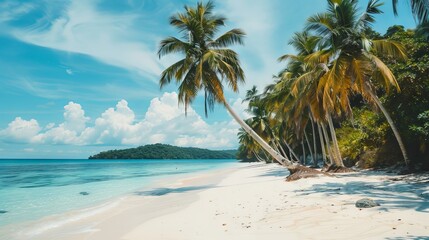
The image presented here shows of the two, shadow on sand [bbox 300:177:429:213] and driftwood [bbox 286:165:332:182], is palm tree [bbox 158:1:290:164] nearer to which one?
driftwood [bbox 286:165:332:182]

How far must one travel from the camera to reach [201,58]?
51.0 feet

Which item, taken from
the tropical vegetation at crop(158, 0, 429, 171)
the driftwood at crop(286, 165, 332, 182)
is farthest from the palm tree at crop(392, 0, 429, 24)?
the driftwood at crop(286, 165, 332, 182)

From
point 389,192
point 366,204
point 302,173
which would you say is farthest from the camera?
point 302,173

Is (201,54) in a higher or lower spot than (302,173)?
higher

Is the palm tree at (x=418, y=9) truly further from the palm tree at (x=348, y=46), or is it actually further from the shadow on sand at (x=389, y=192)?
the palm tree at (x=348, y=46)

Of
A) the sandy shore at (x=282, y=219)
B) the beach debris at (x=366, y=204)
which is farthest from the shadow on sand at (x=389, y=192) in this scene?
the beach debris at (x=366, y=204)

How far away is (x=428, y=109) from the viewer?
1158 centimetres

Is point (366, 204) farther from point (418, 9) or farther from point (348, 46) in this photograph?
point (348, 46)

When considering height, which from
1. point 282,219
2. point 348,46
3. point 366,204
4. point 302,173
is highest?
point 348,46

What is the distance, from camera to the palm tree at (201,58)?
51.9 feet

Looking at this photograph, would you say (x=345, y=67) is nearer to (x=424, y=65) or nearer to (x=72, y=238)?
(x=424, y=65)

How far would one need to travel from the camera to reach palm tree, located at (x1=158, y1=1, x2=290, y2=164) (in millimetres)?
15812

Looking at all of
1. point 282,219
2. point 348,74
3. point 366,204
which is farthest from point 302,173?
point 282,219

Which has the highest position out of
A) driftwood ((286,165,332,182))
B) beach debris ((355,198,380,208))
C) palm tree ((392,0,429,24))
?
palm tree ((392,0,429,24))
